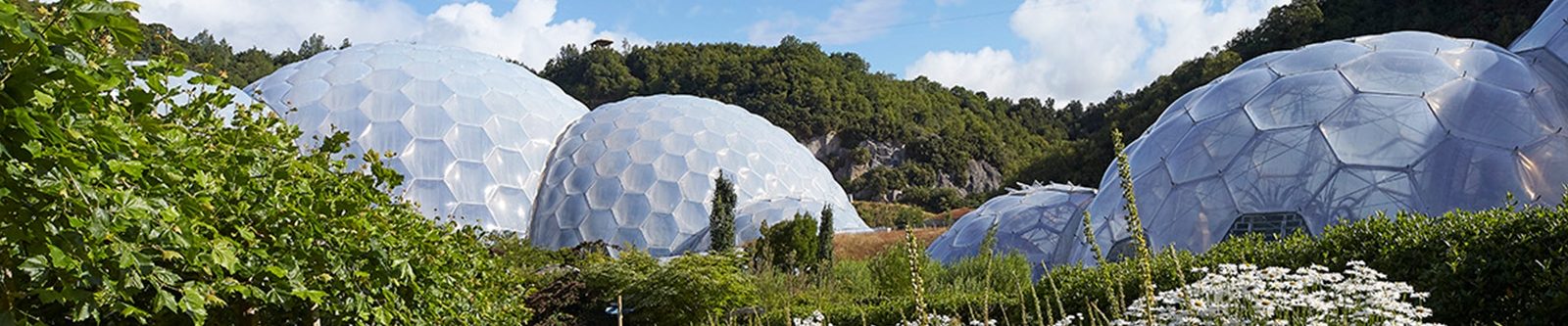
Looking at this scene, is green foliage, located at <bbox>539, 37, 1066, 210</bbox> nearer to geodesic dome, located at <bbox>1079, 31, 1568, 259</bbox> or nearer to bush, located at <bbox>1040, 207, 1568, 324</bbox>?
geodesic dome, located at <bbox>1079, 31, 1568, 259</bbox>

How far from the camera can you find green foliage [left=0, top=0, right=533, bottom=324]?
177 centimetres

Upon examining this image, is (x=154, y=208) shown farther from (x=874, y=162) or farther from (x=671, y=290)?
(x=874, y=162)

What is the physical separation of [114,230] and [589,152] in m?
19.2

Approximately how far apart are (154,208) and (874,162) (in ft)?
183

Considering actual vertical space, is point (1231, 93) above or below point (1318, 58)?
below

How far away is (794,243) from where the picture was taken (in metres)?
16.4

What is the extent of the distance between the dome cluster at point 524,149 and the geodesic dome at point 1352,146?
9788 mm

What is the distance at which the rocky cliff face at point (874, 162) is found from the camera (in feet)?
187

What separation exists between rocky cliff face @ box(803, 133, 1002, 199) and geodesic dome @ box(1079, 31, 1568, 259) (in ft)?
147

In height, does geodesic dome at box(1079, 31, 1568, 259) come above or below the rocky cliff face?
below

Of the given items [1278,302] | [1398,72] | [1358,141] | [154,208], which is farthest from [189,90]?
[1398,72]

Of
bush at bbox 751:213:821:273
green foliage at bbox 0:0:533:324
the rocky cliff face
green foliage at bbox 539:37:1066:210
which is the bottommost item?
green foliage at bbox 0:0:533:324

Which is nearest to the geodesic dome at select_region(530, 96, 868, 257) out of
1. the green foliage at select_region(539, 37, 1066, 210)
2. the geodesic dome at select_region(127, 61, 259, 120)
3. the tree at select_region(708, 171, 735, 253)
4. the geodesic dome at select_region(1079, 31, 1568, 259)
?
the tree at select_region(708, 171, 735, 253)

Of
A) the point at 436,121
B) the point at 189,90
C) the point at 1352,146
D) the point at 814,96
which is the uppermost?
the point at 814,96
